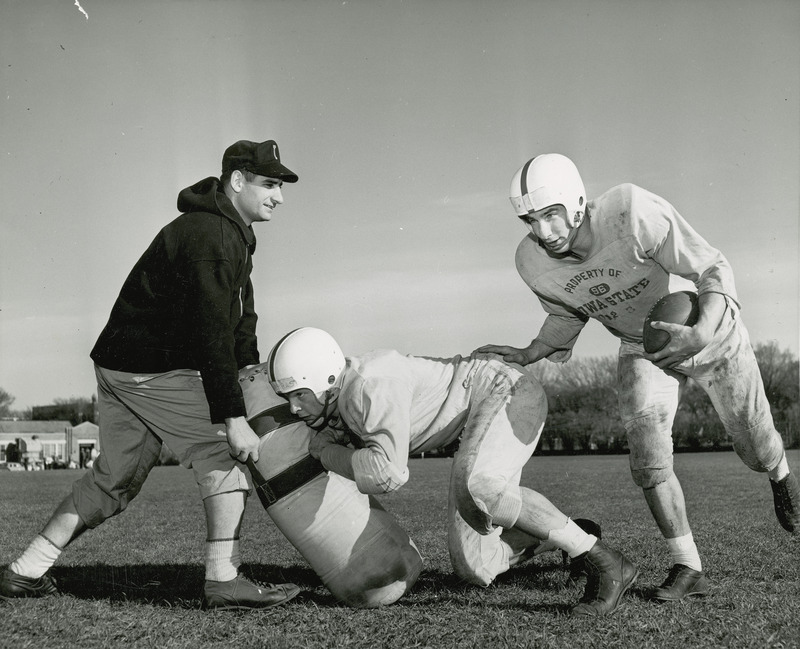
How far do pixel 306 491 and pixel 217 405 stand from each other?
27.8 inches

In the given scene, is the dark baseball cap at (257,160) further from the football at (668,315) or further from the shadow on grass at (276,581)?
the shadow on grass at (276,581)

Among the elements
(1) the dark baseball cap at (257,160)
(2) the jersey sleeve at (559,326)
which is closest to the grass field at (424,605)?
(2) the jersey sleeve at (559,326)

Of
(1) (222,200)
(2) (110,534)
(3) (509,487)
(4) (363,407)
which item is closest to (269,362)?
(4) (363,407)

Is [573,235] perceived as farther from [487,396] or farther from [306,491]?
[306,491]

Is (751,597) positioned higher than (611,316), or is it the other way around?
(611,316)

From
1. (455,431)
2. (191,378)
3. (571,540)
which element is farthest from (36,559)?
(571,540)

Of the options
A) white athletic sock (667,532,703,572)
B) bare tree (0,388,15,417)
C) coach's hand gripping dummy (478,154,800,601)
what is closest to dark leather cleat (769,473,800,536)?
coach's hand gripping dummy (478,154,800,601)

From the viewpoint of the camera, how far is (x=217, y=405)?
174 inches

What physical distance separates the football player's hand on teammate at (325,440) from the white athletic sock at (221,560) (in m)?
0.69

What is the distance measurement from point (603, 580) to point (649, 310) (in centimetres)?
167

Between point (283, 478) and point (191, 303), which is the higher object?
point (191, 303)

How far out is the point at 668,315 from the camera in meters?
4.54

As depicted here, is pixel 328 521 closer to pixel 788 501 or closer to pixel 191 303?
pixel 191 303

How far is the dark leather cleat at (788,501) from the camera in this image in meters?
5.10
